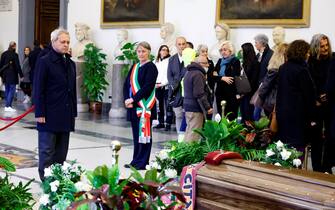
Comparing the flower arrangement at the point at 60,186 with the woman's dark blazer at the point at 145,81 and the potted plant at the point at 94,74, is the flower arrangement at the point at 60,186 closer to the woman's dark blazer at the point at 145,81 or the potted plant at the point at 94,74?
the woman's dark blazer at the point at 145,81

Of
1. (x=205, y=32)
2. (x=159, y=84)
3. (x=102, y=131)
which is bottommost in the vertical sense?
(x=102, y=131)

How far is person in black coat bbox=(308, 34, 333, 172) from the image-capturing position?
6418 millimetres

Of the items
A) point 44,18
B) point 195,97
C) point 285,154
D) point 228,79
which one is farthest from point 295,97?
point 44,18

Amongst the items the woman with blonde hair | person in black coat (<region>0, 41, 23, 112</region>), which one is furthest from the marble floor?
the woman with blonde hair

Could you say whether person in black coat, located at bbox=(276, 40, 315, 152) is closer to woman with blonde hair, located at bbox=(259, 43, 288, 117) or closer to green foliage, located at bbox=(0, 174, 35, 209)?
woman with blonde hair, located at bbox=(259, 43, 288, 117)

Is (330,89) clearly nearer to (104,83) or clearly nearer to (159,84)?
(159,84)

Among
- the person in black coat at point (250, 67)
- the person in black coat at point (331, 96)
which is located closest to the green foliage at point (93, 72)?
the person in black coat at point (250, 67)

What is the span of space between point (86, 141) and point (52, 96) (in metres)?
3.83

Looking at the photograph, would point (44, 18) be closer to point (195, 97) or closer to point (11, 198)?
point (195, 97)

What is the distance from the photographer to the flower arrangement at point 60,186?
111 inches

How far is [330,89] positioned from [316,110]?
1.43 ft

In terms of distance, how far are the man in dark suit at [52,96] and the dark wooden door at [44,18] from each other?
13.4 metres

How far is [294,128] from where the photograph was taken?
5719 mm

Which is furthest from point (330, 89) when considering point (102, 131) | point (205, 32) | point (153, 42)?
point (153, 42)
